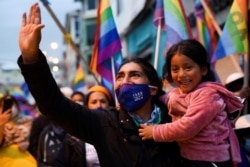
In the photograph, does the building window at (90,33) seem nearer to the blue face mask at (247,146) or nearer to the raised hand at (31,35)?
the blue face mask at (247,146)

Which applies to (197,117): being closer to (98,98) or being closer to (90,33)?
(98,98)

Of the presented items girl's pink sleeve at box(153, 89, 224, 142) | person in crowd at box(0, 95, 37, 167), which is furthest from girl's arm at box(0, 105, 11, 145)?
girl's pink sleeve at box(153, 89, 224, 142)

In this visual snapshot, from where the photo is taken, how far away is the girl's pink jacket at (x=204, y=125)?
249 cm

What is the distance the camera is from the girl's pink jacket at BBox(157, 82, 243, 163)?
2.49 meters

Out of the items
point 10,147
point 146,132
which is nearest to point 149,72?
point 146,132

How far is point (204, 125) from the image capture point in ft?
8.22

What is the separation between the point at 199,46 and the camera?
2756 mm

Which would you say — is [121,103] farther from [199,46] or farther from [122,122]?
[199,46]

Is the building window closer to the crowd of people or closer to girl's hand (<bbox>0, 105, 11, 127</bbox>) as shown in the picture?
girl's hand (<bbox>0, 105, 11, 127</bbox>)

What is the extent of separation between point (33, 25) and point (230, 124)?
4.03 feet

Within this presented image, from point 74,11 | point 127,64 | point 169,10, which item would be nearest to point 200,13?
point 169,10

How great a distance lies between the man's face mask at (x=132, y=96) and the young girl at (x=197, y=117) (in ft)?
0.53

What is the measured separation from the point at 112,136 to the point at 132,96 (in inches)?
10.0

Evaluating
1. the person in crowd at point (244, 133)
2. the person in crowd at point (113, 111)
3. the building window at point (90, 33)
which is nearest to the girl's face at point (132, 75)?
the person in crowd at point (113, 111)
